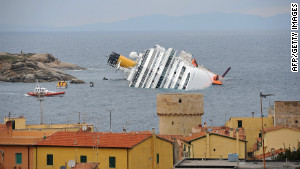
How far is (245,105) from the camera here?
114562 mm

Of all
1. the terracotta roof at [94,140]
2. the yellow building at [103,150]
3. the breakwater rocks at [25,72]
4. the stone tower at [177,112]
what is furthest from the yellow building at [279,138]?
the breakwater rocks at [25,72]

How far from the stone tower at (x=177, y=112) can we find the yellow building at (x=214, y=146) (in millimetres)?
8250

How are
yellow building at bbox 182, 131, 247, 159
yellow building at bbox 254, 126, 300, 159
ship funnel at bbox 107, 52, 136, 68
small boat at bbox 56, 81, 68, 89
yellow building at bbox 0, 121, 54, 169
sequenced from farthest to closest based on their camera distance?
small boat at bbox 56, 81, 68, 89 → ship funnel at bbox 107, 52, 136, 68 → yellow building at bbox 254, 126, 300, 159 → yellow building at bbox 182, 131, 247, 159 → yellow building at bbox 0, 121, 54, 169

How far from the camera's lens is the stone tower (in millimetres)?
52125

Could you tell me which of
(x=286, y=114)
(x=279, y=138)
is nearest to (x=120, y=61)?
(x=286, y=114)

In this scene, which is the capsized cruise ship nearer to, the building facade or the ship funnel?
the ship funnel

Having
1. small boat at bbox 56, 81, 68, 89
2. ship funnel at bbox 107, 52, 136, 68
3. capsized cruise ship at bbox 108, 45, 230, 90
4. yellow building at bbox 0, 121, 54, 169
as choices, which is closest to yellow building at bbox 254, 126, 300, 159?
yellow building at bbox 0, 121, 54, 169

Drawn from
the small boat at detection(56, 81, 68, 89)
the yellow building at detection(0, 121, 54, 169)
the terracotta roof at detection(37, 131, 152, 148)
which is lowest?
the yellow building at detection(0, 121, 54, 169)

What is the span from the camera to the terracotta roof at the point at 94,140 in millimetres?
36094

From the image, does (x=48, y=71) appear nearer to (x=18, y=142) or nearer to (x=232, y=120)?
(x=232, y=120)

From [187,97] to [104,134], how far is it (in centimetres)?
1523

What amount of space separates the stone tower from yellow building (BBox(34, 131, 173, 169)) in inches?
541

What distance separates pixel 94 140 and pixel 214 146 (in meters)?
8.80

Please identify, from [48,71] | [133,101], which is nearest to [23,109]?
[133,101]
